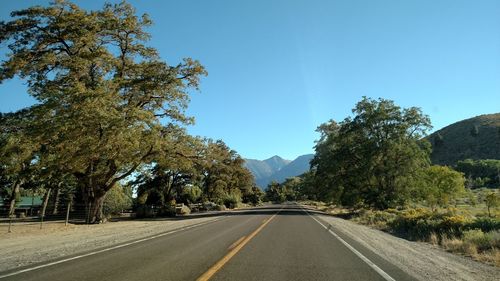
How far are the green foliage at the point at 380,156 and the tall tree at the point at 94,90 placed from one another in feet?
79.7

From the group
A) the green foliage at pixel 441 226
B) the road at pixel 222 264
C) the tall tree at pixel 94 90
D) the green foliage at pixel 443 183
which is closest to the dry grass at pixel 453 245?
the green foliage at pixel 441 226

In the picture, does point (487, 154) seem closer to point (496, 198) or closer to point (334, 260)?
point (496, 198)

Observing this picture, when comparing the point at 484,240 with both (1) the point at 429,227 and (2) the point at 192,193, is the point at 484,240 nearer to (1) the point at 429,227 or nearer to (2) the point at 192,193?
(1) the point at 429,227

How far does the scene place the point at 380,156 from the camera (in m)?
48.6

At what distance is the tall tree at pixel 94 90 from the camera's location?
25953mm

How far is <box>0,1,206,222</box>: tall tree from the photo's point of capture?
25953mm

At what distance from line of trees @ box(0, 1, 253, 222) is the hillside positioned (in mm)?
113718

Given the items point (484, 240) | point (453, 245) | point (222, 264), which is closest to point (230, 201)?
point (453, 245)

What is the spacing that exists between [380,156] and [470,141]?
335ft

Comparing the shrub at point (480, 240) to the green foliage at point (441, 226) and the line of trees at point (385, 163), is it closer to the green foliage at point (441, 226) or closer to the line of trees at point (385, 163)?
the green foliage at point (441, 226)

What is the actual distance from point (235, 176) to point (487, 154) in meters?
80.7

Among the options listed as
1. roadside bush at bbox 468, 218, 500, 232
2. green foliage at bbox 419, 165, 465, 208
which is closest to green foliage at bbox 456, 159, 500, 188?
green foliage at bbox 419, 165, 465, 208

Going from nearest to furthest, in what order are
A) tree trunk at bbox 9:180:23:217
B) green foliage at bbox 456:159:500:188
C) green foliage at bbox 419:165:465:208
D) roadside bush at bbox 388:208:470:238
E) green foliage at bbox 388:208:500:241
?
green foliage at bbox 388:208:500:241 < roadside bush at bbox 388:208:470:238 < tree trunk at bbox 9:180:23:217 < green foliage at bbox 419:165:465:208 < green foliage at bbox 456:159:500:188

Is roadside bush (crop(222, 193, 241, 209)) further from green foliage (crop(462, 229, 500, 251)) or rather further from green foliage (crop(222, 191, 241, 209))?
green foliage (crop(462, 229, 500, 251))
